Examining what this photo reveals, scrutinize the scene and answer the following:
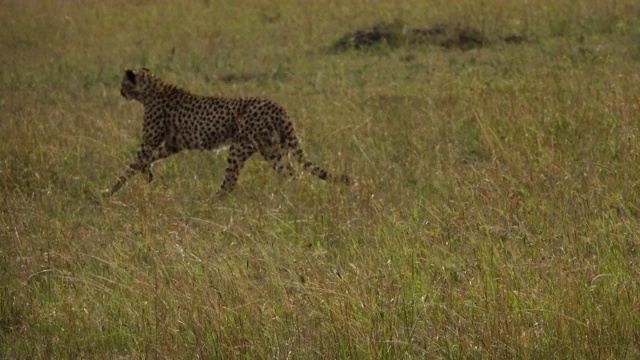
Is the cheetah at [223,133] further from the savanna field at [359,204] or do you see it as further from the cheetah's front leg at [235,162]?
the savanna field at [359,204]

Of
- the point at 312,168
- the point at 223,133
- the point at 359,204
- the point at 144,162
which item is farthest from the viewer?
the point at 144,162

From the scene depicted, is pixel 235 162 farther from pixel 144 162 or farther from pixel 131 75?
pixel 131 75

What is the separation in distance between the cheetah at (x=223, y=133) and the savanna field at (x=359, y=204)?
0.16 m

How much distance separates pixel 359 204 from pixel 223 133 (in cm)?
153

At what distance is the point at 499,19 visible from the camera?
41.6 ft

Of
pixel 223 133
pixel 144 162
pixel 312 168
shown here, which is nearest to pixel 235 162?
pixel 223 133

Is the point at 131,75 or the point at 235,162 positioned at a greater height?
the point at 131,75

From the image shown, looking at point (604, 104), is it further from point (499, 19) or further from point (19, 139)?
point (499, 19)

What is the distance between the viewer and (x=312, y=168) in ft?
23.5

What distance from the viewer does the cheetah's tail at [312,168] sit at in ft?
22.2

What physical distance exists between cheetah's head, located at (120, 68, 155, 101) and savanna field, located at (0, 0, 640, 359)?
42 cm

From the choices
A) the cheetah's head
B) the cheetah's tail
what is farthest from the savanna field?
the cheetah's head

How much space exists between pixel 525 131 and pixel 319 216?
6.05 ft

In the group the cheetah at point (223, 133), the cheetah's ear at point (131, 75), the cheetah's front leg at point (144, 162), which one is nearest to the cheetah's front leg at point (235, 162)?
the cheetah at point (223, 133)
